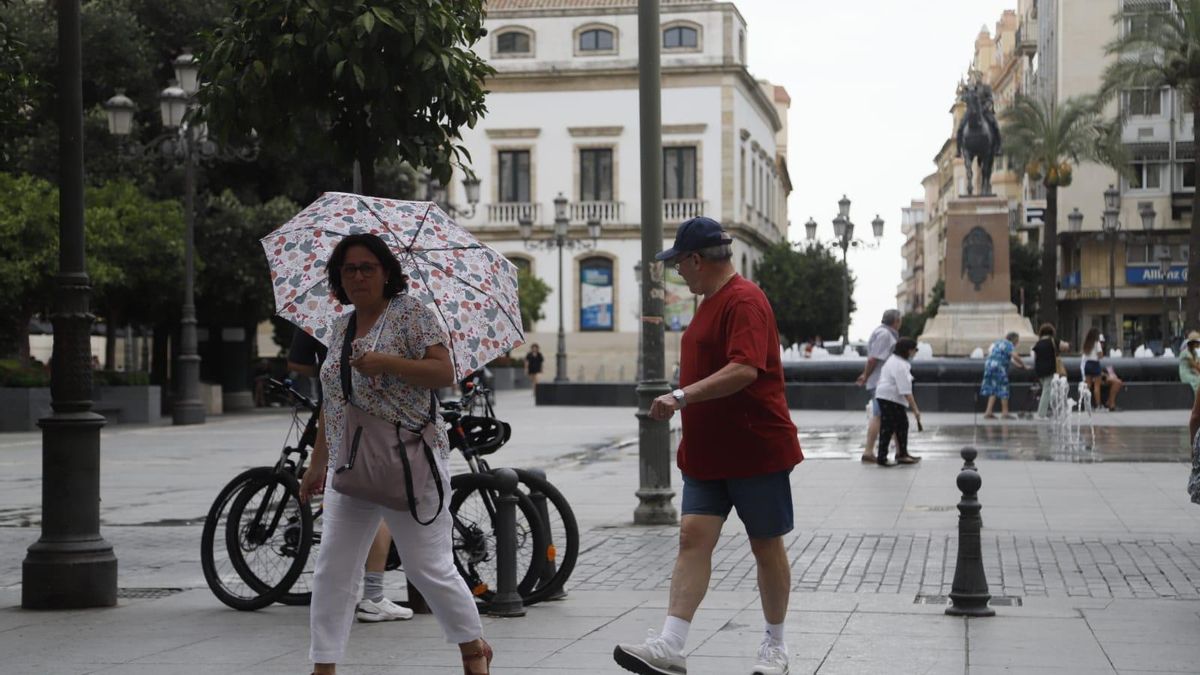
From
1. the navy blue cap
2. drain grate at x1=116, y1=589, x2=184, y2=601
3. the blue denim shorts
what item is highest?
the navy blue cap

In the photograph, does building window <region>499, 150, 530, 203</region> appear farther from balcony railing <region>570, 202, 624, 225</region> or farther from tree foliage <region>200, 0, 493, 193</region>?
tree foliage <region>200, 0, 493, 193</region>

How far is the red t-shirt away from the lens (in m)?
6.60

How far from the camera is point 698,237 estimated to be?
6785 millimetres

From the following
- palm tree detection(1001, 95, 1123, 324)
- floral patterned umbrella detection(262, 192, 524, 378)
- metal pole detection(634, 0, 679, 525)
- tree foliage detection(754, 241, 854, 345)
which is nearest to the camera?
floral patterned umbrella detection(262, 192, 524, 378)

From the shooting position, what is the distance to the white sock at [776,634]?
6781 mm

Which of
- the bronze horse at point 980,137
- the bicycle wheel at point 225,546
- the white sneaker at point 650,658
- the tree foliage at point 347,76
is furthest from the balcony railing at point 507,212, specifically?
the white sneaker at point 650,658

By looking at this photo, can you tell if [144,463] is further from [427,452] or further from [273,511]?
[427,452]

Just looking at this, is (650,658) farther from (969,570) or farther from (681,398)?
(969,570)

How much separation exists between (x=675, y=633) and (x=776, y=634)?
480 millimetres

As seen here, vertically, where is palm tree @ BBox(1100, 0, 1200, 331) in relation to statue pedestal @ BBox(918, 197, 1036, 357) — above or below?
above

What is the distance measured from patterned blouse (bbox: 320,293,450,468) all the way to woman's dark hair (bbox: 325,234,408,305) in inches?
1.6

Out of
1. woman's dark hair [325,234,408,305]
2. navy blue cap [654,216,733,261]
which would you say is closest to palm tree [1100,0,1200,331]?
navy blue cap [654,216,733,261]

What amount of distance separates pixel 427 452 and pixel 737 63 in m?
64.0

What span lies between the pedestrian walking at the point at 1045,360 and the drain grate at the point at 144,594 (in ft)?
69.7
